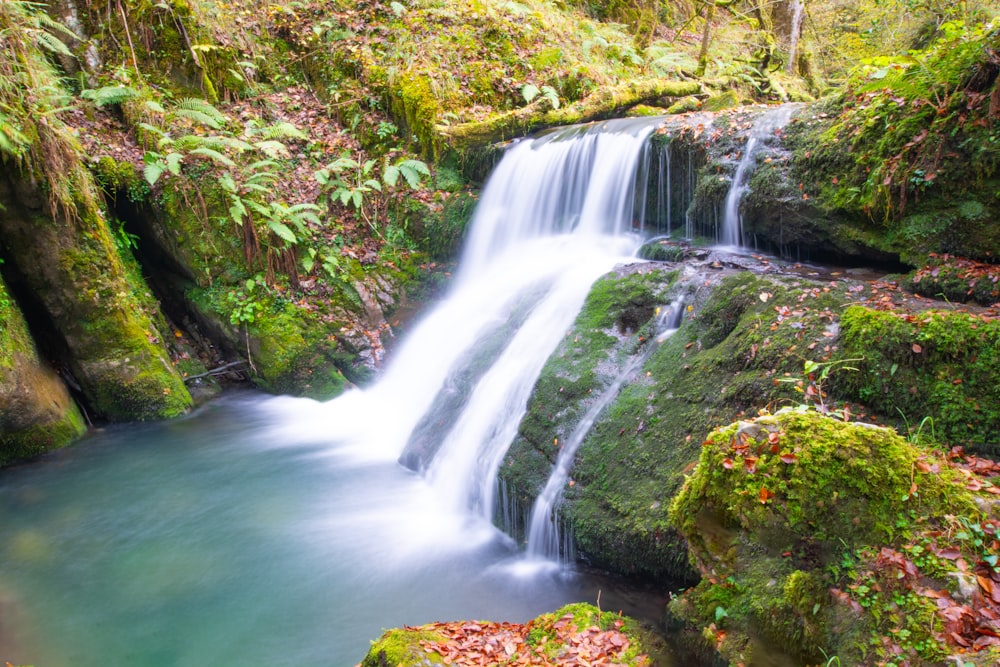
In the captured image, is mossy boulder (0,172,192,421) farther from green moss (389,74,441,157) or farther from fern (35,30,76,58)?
green moss (389,74,441,157)

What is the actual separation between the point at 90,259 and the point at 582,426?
6028 millimetres

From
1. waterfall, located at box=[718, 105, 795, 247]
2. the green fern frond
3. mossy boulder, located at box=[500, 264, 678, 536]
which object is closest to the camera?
mossy boulder, located at box=[500, 264, 678, 536]

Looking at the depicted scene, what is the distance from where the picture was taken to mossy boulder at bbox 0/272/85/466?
6121mm

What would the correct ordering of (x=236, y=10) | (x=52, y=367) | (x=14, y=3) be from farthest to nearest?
(x=236, y=10), (x=52, y=367), (x=14, y=3)

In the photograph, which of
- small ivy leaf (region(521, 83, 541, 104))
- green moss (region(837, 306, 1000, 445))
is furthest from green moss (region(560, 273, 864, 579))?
small ivy leaf (region(521, 83, 541, 104))

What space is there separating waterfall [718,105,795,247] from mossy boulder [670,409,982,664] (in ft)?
13.1

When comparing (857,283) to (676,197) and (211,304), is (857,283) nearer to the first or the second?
(676,197)

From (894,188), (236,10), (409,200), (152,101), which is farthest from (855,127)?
(236,10)

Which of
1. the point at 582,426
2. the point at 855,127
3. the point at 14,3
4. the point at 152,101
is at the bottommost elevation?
the point at 582,426

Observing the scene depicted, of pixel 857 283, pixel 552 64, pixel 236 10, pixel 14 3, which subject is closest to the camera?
pixel 857 283

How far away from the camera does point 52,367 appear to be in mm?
7008

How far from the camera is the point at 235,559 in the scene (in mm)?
5016

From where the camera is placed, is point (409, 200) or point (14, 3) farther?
point (409, 200)

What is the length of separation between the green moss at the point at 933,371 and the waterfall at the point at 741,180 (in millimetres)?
2883
